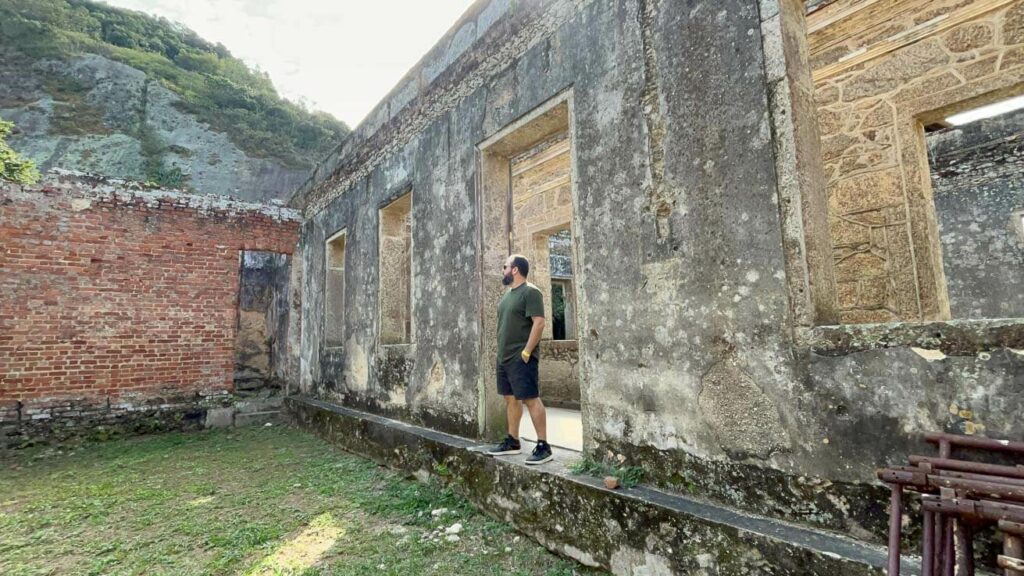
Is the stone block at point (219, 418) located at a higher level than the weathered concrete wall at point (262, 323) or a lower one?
lower

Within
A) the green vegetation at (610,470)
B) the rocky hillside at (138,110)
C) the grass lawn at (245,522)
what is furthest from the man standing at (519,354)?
the rocky hillside at (138,110)

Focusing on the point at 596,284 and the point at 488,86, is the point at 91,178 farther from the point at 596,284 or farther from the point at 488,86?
the point at 596,284

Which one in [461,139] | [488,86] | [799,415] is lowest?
[799,415]

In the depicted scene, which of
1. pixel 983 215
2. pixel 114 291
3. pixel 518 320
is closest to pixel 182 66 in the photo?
pixel 114 291

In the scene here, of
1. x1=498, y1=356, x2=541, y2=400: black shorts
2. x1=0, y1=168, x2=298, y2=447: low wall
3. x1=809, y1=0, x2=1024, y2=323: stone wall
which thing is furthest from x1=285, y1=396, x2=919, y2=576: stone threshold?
x1=0, y1=168, x2=298, y2=447: low wall

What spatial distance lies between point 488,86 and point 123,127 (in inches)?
1011

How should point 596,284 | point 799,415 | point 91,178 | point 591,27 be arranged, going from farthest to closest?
point 91,178, point 591,27, point 596,284, point 799,415

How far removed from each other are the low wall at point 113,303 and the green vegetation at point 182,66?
19.4 metres

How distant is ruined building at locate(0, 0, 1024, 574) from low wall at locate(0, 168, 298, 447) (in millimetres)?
3570

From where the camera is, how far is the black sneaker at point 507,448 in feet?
11.4

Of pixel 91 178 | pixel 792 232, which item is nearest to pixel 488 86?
pixel 792 232

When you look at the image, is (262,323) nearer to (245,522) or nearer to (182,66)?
(245,522)

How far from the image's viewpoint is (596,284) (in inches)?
120

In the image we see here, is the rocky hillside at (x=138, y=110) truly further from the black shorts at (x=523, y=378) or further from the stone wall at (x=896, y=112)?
the stone wall at (x=896, y=112)
